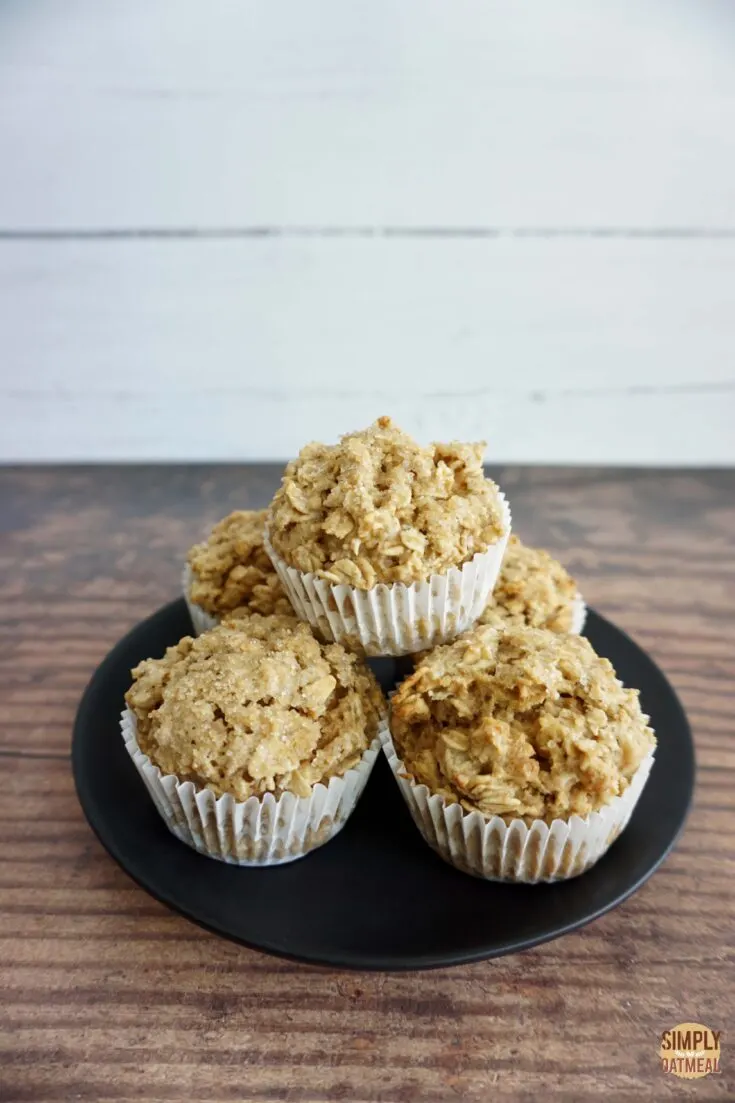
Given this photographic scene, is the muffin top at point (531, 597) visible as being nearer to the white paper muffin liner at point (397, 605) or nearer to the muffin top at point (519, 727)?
the white paper muffin liner at point (397, 605)

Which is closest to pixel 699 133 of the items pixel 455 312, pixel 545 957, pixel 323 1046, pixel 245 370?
pixel 455 312

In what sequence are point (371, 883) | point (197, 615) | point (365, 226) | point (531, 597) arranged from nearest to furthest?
point (371, 883), point (531, 597), point (197, 615), point (365, 226)

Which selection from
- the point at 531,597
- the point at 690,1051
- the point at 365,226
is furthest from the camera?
the point at 365,226

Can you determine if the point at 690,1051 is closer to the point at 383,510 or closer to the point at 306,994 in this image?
the point at 306,994

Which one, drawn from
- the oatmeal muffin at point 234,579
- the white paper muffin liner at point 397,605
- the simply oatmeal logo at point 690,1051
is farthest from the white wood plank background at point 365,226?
the simply oatmeal logo at point 690,1051

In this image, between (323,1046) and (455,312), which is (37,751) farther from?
(455,312)

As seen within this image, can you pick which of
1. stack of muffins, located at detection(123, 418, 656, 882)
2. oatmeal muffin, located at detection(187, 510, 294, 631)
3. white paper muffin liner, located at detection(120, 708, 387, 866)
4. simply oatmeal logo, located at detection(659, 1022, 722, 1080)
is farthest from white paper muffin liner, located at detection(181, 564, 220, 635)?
simply oatmeal logo, located at detection(659, 1022, 722, 1080)

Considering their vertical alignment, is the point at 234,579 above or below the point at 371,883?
above

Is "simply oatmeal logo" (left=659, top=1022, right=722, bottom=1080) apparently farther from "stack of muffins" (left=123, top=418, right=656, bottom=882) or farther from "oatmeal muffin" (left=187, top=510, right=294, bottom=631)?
"oatmeal muffin" (left=187, top=510, right=294, bottom=631)

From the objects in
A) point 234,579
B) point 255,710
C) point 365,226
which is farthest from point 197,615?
point 365,226
